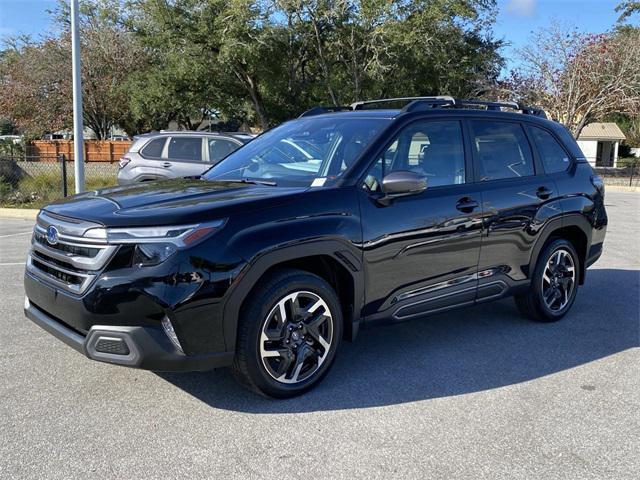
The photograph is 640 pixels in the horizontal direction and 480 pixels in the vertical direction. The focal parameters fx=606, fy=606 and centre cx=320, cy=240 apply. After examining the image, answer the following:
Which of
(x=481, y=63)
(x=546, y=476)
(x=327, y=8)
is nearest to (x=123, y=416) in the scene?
(x=546, y=476)

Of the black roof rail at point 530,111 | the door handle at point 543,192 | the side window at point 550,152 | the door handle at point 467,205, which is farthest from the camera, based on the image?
the black roof rail at point 530,111

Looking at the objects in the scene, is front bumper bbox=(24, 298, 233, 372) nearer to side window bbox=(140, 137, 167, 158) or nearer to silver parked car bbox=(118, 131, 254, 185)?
silver parked car bbox=(118, 131, 254, 185)

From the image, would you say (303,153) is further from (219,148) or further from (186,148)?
(186,148)

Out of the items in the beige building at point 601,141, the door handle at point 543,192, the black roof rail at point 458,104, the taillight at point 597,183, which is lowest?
the door handle at point 543,192

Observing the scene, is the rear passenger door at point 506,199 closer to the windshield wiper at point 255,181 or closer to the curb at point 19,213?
the windshield wiper at point 255,181

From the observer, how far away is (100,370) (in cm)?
421

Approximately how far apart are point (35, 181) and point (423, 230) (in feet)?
47.7

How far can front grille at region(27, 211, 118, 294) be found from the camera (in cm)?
333

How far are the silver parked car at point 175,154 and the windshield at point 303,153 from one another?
21.9 ft

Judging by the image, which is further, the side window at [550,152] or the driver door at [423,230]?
the side window at [550,152]

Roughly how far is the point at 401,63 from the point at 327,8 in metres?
3.62

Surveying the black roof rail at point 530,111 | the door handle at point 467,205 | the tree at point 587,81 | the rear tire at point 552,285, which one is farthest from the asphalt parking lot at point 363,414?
the tree at point 587,81

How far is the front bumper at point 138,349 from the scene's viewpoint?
3.25m

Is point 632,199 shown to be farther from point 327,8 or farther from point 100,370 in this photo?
point 100,370
